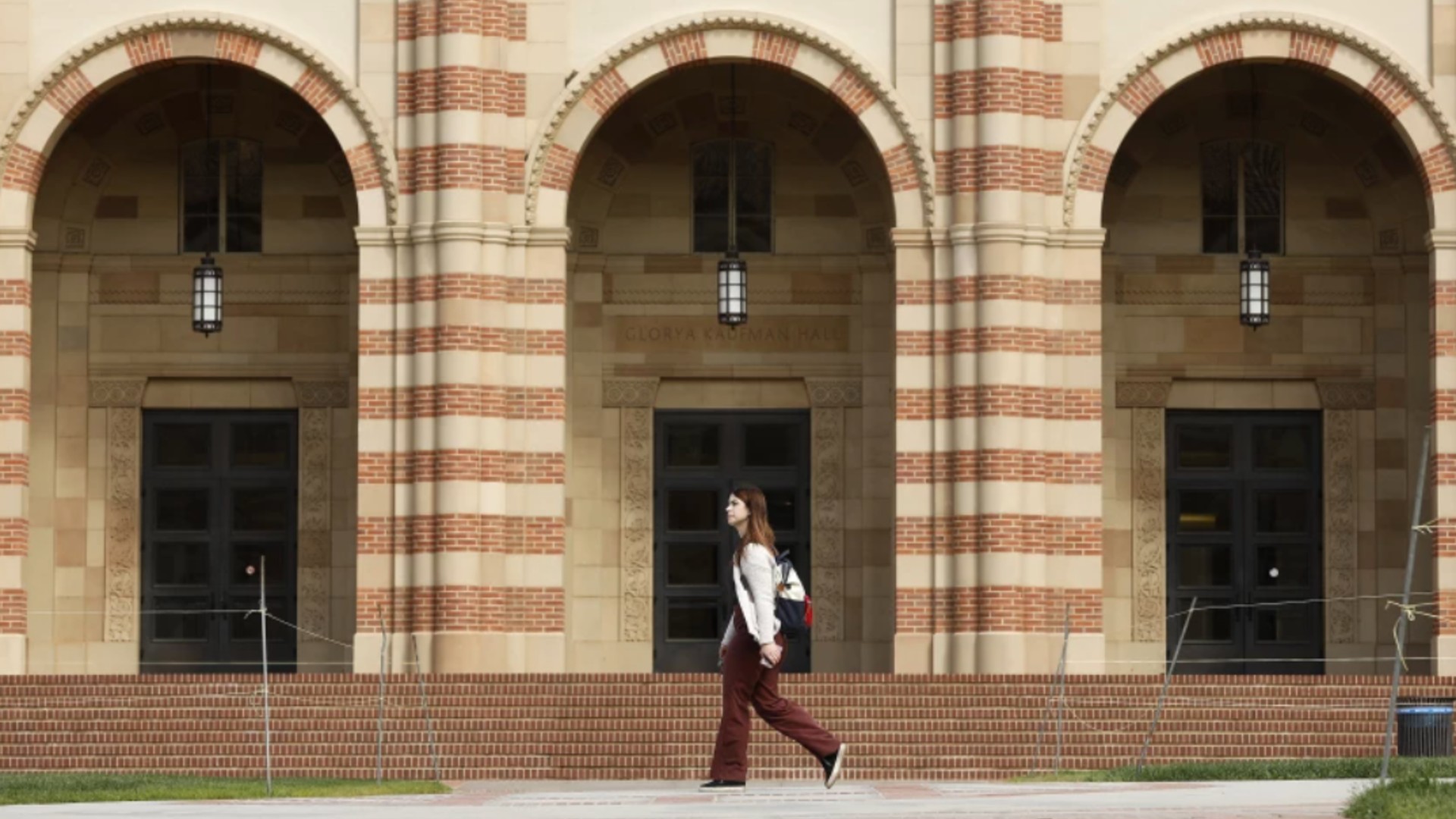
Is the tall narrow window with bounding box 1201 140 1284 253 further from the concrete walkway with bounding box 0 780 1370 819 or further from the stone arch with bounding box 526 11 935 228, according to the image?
the concrete walkway with bounding box 0 780 1370 819

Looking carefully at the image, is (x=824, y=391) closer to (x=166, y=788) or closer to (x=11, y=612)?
(x=11, y=612)

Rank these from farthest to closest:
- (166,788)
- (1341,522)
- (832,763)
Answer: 1. (1341,522)
2. (166,788)
3. (832,763)

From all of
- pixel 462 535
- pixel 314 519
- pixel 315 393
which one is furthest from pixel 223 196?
pixel 462 535

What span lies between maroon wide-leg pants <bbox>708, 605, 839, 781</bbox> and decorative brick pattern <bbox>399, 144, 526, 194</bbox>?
12.1m

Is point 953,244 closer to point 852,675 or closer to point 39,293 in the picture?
point 852,675

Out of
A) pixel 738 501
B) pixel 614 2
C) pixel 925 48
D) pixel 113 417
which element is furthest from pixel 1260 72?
pixel 738 501

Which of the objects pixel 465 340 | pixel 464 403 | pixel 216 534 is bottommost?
pixel 216 534

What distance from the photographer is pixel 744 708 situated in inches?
739

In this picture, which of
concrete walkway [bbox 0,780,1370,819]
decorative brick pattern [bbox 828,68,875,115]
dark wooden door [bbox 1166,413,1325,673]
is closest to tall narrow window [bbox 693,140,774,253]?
decorative brick pattern [bbox 828,68,875,115]

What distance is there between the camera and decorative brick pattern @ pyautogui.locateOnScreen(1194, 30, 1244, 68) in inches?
1196

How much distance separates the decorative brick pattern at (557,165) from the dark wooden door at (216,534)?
5034 mm

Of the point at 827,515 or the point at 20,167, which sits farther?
the point at 827,515

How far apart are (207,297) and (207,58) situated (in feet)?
8.76

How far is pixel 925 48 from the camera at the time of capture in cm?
3039
